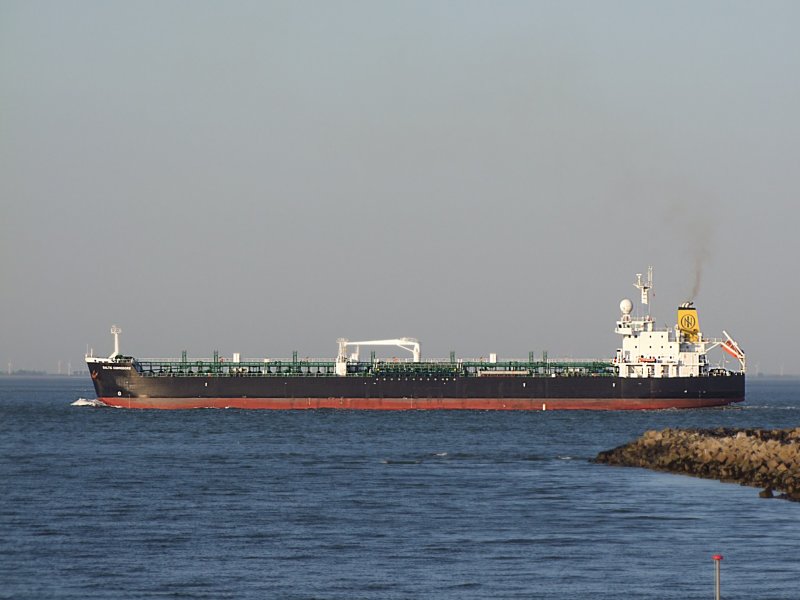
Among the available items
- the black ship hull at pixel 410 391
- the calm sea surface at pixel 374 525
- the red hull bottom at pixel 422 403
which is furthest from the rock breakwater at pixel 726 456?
the red hull bottom at pixel 422 403

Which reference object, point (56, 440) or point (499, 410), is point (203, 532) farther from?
point (499, 410)

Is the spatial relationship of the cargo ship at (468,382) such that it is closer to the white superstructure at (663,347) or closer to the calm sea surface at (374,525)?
the white superstructure at (663,347)

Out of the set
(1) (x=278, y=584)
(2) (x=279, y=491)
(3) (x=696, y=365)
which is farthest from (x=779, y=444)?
(3) (x=696, y=365)

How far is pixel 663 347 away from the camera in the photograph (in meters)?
108

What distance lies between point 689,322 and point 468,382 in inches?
777

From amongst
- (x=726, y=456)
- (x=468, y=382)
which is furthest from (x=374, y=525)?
(x=468, y=382)

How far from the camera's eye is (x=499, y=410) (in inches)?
4409

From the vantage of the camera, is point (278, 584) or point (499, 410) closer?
point (278, 584)

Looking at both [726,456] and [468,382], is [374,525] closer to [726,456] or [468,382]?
[726,456]

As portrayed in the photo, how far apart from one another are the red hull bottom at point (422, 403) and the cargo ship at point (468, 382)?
85 millimetres

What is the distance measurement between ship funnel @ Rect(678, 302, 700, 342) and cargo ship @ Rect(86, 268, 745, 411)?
0.09 meters

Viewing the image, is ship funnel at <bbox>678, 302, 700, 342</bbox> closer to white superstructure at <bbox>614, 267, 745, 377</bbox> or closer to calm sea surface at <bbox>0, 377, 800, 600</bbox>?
white superstructure at <bbox>614, 267, 745, 377</bbox>

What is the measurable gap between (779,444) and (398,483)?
15.2m

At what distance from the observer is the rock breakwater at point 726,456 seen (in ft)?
155
